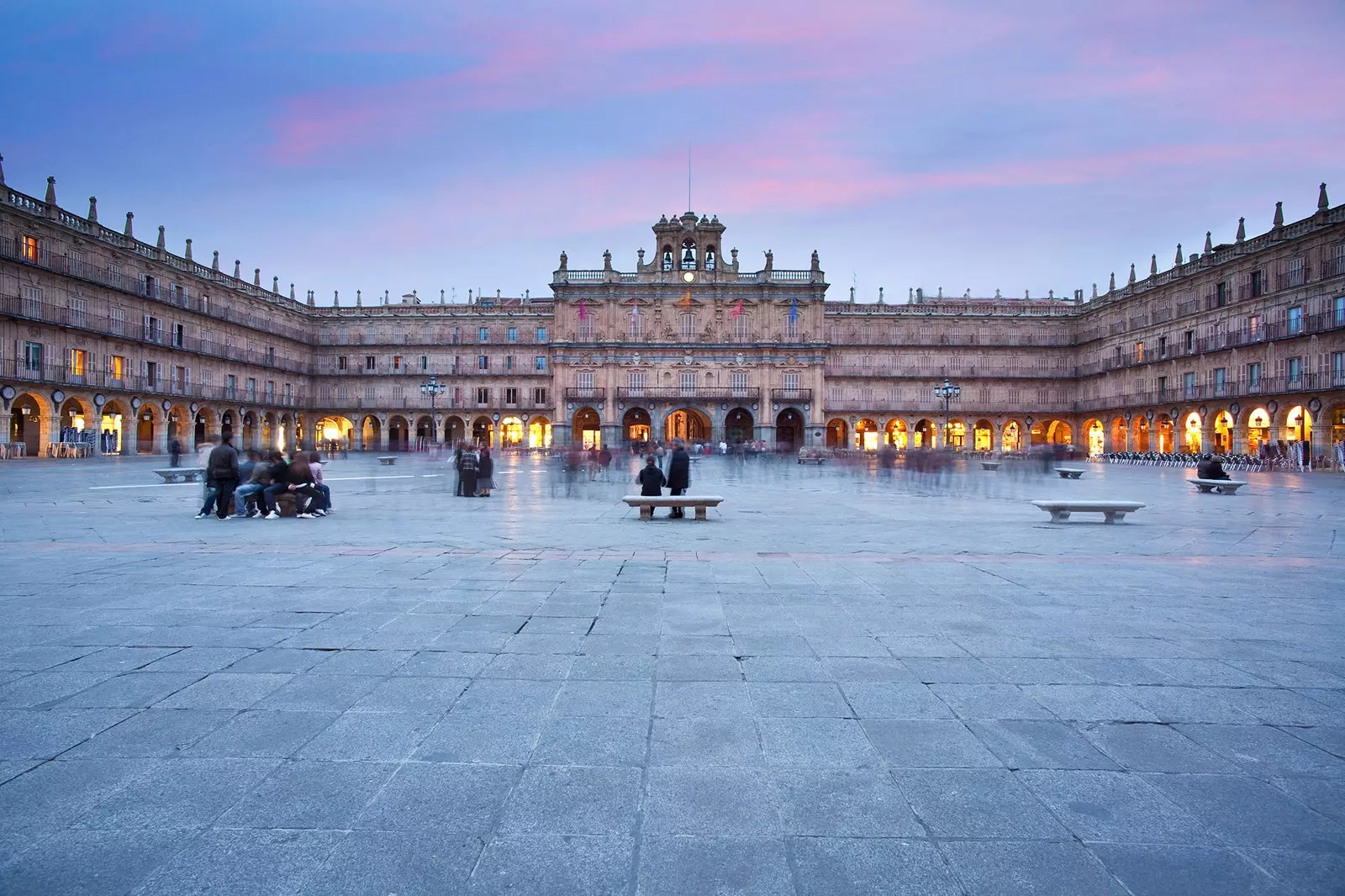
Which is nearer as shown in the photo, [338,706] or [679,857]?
[679,857]

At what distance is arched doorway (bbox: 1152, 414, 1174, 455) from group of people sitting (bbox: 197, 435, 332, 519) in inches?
1629

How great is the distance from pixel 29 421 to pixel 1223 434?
54.8 m

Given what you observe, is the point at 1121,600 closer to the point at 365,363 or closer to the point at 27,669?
the point at 27,669

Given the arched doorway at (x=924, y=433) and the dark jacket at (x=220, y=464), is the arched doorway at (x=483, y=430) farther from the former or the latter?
the dark jacket at (x=220, y=464)

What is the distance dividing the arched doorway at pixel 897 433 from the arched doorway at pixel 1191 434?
16376mm

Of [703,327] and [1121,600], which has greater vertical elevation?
[703,327]

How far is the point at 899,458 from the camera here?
107 ft

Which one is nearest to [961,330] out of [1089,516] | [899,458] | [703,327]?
[703,327]

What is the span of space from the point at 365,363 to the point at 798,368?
1202 inches

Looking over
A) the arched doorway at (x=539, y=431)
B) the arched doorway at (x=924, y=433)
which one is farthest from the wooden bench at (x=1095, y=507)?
the arched doorway at (x=539, y=431)

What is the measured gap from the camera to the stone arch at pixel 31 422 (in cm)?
2923

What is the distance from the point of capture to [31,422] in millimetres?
30969

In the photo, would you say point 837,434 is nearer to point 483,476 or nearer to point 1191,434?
point 1191,434

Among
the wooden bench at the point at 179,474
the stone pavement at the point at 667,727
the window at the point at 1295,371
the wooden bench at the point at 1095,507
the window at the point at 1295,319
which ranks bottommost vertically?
the stone pavement at the point at 667,727
